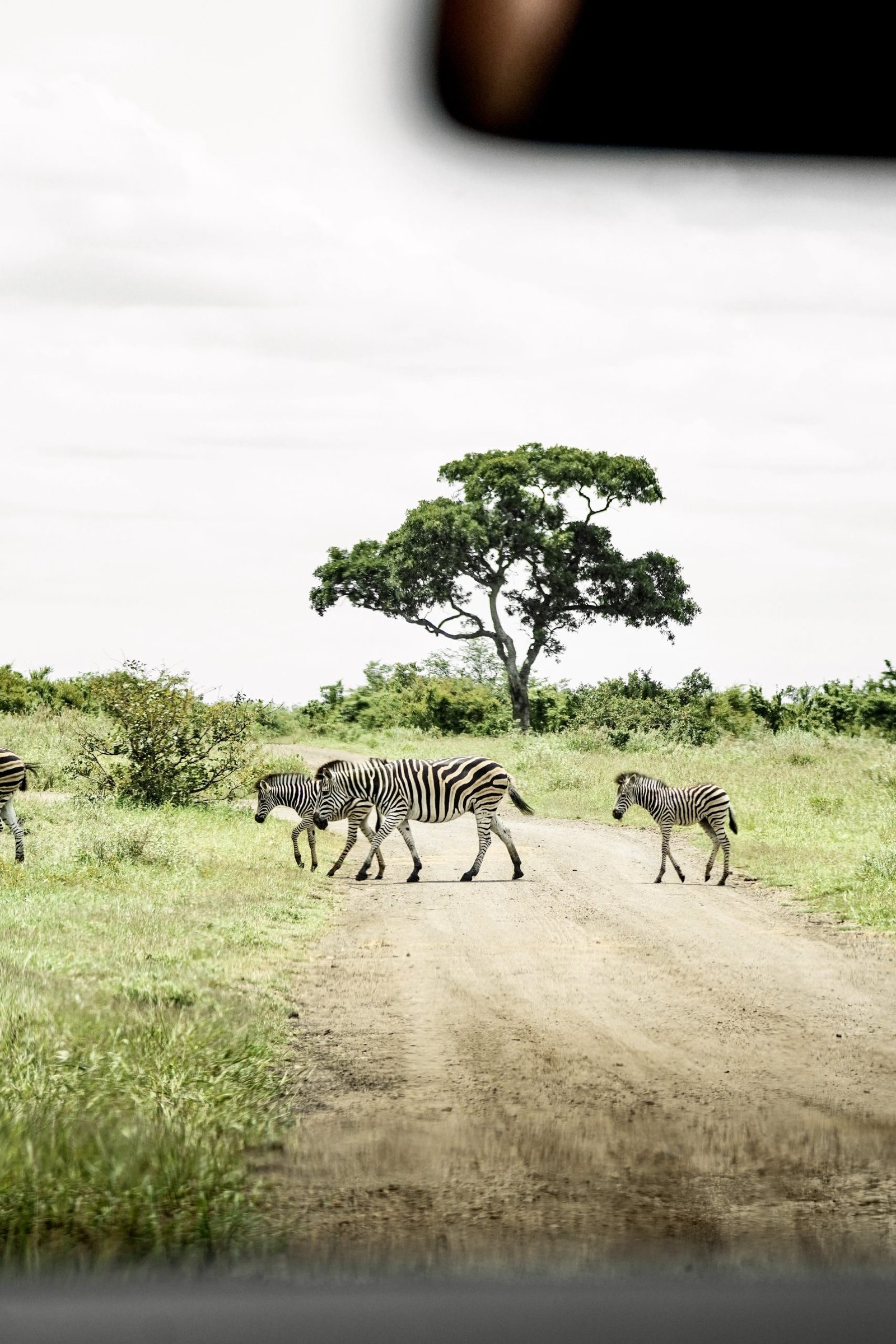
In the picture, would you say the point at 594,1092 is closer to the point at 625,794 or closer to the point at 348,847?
the point at 348,847

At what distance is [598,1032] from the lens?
→ 20.7ft

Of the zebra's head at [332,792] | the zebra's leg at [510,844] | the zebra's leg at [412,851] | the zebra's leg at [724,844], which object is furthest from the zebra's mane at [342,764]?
the zebra's leg at [724,844]

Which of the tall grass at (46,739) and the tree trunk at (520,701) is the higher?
the tree trunk at (520,701)

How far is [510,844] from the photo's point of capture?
12.7 metres

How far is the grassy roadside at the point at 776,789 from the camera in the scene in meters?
12.2

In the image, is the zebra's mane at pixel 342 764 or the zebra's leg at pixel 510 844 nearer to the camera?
the zebra's leg at pixel 510 844

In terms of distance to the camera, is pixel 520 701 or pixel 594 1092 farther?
pixel 520 701

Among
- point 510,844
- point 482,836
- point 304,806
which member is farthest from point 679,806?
point 304,806

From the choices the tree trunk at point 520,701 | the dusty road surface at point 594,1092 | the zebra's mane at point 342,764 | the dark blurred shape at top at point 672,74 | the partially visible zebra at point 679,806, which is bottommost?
the dusty road surface at point 594,1092

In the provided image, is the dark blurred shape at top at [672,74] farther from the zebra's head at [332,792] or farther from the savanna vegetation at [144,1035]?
the zebra's head at [332,792]

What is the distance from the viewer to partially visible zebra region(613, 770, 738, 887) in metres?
12.9

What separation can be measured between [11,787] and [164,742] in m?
3.64

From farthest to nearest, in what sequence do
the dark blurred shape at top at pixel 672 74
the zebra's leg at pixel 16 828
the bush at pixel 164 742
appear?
the bush at pixel 164 742 → the zebra's leg at pixel 16 828 → the dark blurred shape at top at pixel 672 74

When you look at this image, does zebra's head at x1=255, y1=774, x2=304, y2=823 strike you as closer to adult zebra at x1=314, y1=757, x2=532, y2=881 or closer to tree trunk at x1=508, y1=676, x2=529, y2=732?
adult zebra at x1=314, y1=757, x2=532, y2=881
